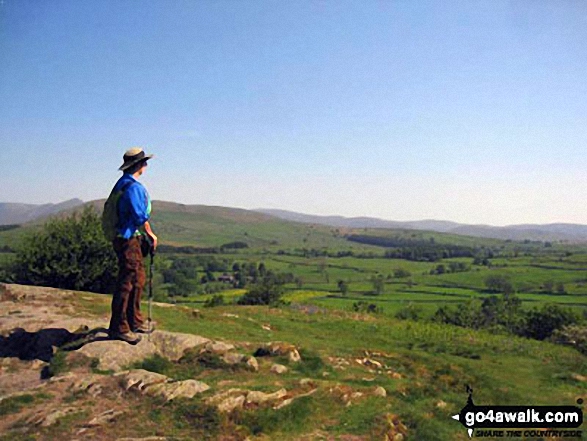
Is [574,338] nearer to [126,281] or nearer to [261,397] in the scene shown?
[261,397]

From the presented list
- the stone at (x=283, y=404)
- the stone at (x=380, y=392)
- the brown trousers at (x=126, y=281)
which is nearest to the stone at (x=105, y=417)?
the stone at (x=283, y=404)

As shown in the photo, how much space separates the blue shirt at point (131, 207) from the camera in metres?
11.7

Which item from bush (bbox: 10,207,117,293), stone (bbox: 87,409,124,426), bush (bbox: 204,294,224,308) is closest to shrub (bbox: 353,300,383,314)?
bush (bbox: 204,294,224,308)

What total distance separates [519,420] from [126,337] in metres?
9.63

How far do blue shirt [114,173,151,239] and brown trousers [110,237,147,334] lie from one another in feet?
0.98

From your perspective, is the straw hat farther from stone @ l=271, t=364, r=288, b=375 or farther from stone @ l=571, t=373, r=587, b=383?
stone @ l=571, t=373, r=587, b=383

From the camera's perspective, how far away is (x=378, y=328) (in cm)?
2281

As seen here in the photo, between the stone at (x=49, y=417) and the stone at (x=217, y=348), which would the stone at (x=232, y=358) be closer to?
the stone at (x=217, y=348)

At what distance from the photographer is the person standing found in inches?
464

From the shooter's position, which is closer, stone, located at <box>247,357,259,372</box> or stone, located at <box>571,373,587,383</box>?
stone, located at <box>247,357,259,372</box>

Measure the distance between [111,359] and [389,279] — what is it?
94.3 meters

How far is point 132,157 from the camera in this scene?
476 inches

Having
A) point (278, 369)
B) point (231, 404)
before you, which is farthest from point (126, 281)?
point (231, 404)

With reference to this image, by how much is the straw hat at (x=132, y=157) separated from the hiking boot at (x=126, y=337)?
4.40 m
